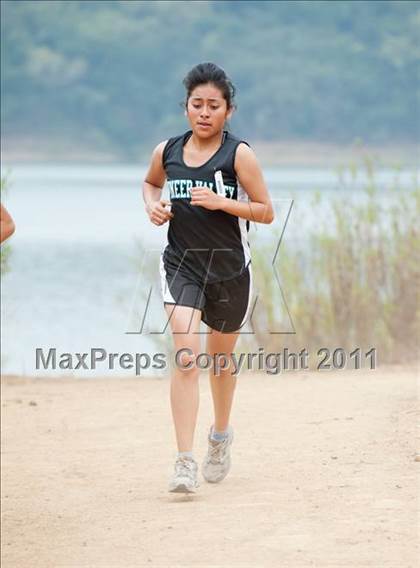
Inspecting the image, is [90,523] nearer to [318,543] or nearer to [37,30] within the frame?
[318,543]

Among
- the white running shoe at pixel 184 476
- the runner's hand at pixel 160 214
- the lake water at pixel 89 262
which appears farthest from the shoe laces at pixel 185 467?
the lake water at pixel 89 262

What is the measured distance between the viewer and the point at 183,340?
19.9 ft

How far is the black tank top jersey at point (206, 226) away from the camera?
6145 mm

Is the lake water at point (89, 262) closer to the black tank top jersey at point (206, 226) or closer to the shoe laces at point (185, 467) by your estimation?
the black tank top jersey at point (206, 226)

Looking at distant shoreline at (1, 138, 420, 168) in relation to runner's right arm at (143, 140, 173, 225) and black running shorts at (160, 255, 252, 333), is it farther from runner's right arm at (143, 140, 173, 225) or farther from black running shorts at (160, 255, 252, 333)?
black running shorts at (160, 255, 252, 333)

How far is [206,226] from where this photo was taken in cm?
615

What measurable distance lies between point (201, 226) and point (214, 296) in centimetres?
34

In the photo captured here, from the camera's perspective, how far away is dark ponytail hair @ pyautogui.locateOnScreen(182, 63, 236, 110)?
247 inches

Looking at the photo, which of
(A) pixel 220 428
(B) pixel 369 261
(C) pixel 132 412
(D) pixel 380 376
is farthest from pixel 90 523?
(B) pixel 369 261

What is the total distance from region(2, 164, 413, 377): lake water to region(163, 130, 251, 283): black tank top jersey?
0.76 m

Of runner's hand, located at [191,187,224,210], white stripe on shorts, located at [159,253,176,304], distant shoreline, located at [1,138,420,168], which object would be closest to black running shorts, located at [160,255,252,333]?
white stripe on shorts, located at [159,253,176,304]

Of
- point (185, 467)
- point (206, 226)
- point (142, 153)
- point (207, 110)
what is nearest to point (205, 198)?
point (206, 226)

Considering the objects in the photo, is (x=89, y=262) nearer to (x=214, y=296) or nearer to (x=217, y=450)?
(x=217, y=450)

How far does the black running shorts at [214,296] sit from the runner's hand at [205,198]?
1.21 feet
